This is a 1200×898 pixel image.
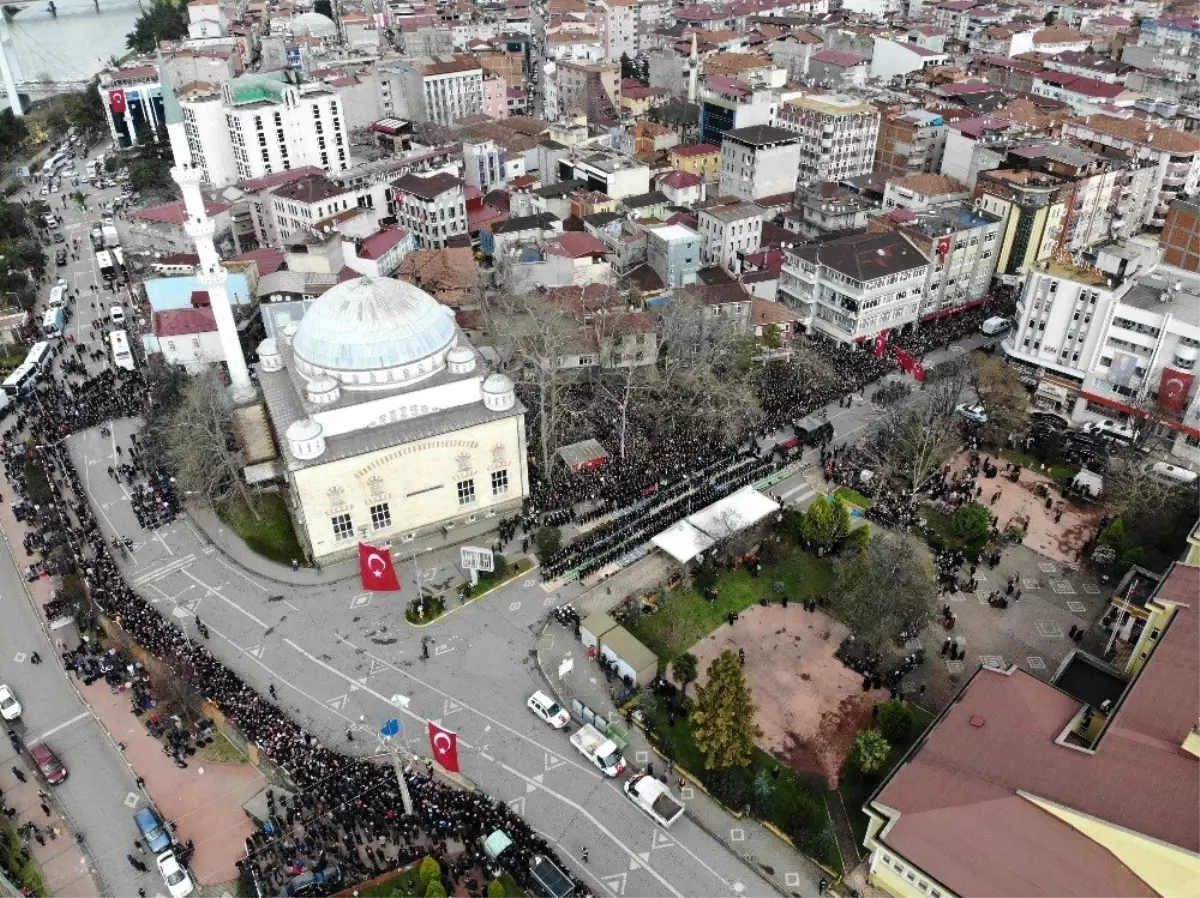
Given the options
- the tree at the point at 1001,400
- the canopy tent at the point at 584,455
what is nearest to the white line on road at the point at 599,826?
the canopy tent at the point at 584,455

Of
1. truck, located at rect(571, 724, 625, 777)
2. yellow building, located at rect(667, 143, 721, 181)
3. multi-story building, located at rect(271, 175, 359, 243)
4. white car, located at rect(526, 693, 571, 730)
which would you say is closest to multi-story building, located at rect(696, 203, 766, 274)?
yellow building, located at rect(667, 143, 721, 181)

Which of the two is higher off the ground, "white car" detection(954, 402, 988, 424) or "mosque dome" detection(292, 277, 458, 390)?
"mosque dome" detection(292, 277, 458, 390)

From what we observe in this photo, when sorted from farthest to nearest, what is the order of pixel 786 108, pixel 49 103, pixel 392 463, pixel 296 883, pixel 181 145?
pixel 49 103, pixel 786 108, pixel 181 145, pixel 392 463, pixel 296 883

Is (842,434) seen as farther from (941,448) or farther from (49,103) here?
(49,103)

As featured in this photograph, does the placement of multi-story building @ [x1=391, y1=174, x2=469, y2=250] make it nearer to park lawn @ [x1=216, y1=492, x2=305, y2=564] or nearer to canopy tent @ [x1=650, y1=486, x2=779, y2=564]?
park lawn @ [x1=216, y1=492, x2=305, y2=564]

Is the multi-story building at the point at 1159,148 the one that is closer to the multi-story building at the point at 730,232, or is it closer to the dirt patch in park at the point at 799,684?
the multi-story building at the point at 730,232

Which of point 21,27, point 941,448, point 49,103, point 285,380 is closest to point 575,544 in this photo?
point 285,380
